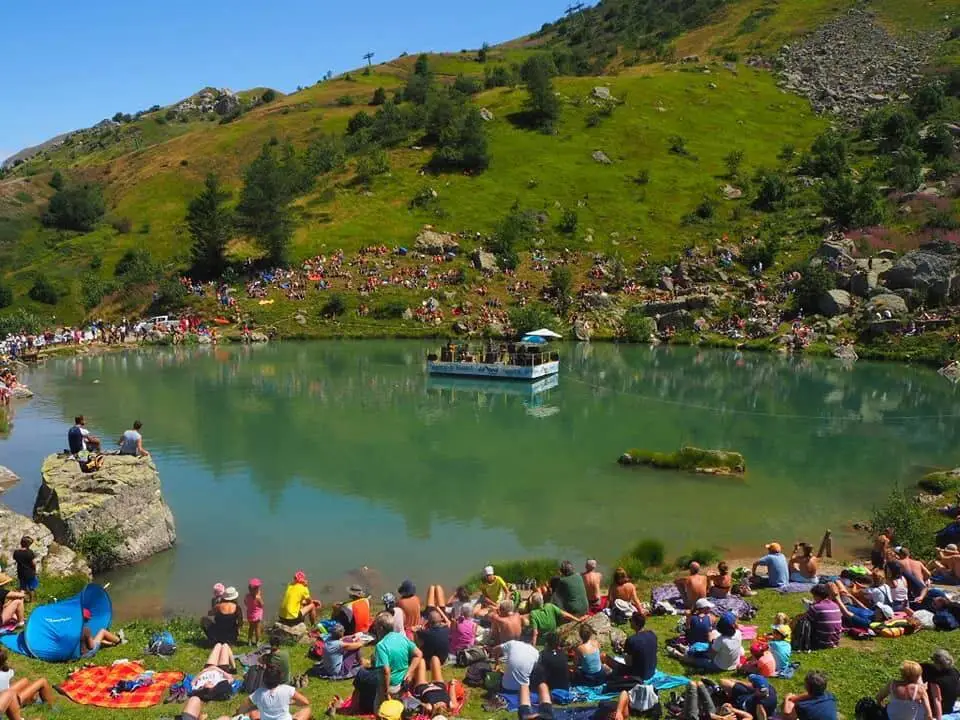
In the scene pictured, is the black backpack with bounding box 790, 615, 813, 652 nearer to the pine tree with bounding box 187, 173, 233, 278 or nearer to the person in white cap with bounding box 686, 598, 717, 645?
the person in white cap with bounding box 686, 598, 717, 645

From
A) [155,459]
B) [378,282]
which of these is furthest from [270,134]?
[155,459]

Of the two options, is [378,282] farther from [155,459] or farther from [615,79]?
[615,79]

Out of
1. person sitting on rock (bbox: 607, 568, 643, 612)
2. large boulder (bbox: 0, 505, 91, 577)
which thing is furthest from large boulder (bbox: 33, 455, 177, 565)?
person sitting on rock (bbox: 607, 568, 643, 612)

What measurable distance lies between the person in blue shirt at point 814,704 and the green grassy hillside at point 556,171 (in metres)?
66.8

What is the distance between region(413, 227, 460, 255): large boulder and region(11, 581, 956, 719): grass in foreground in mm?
71663

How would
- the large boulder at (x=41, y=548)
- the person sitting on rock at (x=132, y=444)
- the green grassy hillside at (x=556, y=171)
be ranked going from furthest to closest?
the green grassy hillside at (x=556, y=171), the person sitting on rock at (x=132, y=444), the large boulder at (x=41, y=548)

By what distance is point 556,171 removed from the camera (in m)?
104

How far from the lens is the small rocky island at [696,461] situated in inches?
1163

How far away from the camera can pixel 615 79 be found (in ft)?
435

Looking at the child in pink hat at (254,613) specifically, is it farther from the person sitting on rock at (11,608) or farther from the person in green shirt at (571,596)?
the person in green shirt at (571,596)

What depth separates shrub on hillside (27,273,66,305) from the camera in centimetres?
8206

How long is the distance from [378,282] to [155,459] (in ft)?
161

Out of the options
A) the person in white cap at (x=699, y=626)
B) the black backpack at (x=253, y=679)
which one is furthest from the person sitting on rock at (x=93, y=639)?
the person in white cap at (x=699, y=626)

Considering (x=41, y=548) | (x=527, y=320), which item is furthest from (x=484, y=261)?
(x=41, y=548)
